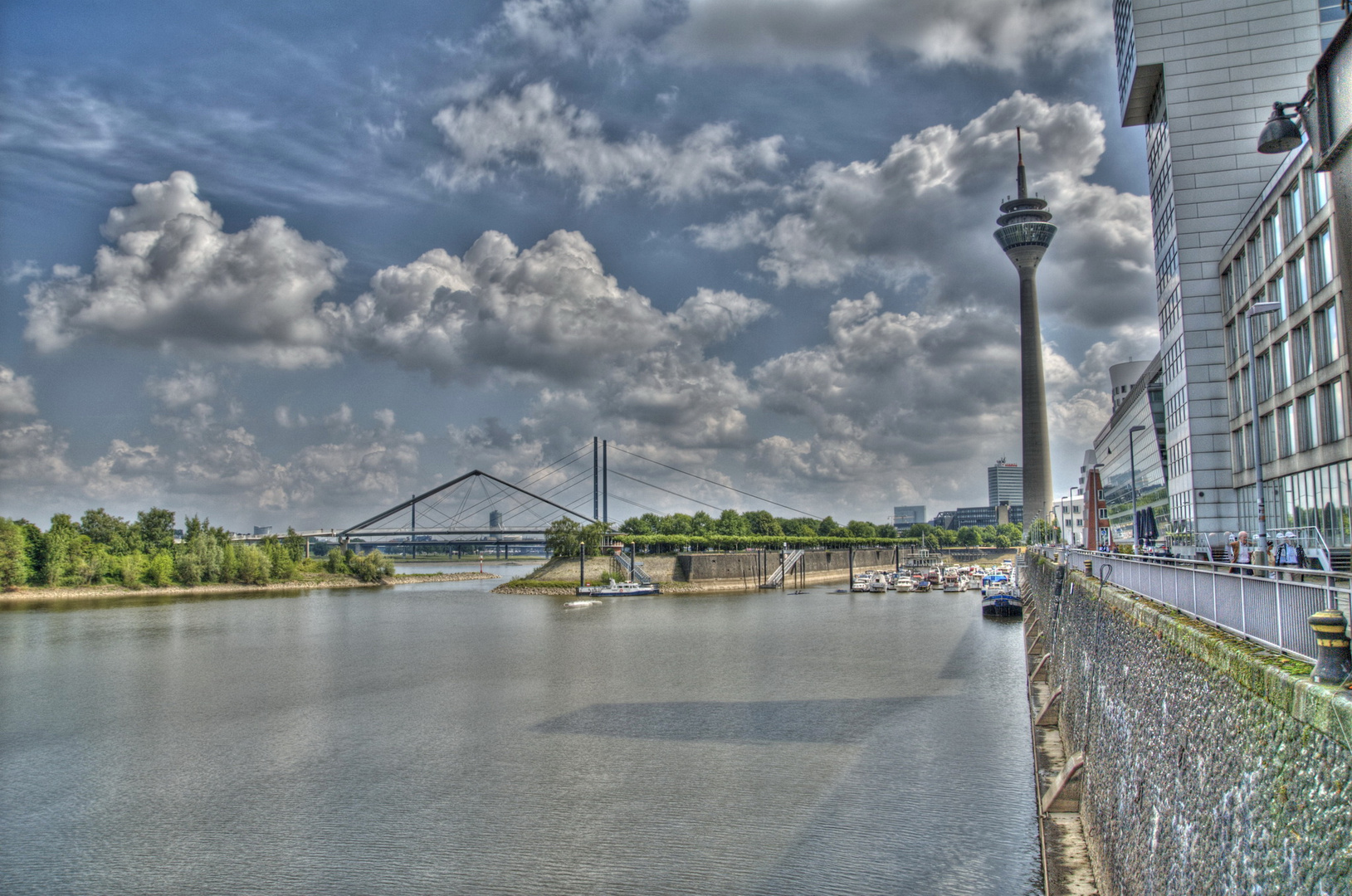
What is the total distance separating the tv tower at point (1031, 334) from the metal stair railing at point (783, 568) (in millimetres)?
43890

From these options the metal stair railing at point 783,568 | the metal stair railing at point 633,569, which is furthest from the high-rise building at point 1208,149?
the metal stair railing at point 783,568

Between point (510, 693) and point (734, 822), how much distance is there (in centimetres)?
1681

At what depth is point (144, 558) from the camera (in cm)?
10550

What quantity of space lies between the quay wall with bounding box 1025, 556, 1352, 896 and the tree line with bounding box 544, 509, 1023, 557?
294 feet

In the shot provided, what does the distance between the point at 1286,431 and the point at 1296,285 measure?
5.86 m

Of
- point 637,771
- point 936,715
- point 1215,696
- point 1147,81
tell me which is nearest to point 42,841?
point 637,771

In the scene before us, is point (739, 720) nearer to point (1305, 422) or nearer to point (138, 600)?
point (1305, 422)

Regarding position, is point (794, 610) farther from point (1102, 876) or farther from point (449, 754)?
point (1102, 876)

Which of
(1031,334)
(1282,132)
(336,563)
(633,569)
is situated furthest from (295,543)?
(1282,132)

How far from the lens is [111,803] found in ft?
62.1

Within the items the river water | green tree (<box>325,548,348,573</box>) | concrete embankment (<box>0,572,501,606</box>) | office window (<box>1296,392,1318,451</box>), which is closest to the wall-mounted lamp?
the river water

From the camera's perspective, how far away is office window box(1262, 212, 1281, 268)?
33312 millimetres

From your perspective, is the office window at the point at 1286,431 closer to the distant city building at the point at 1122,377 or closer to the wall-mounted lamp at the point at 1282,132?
the wall-mounted lamp at the point at 1282,132

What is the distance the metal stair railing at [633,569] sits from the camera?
98.0m
